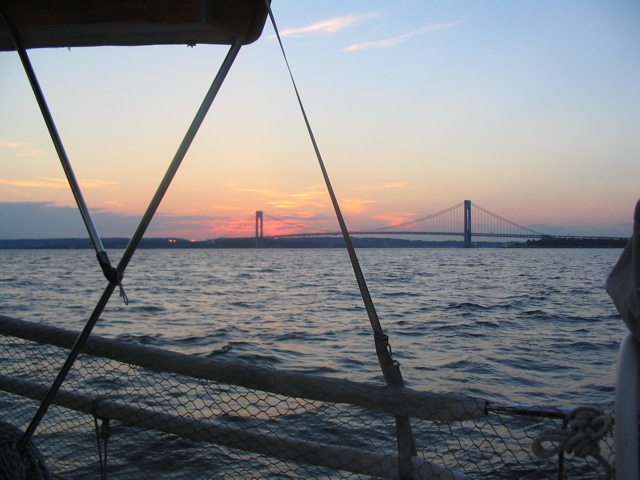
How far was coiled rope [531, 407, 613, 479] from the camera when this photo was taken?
0.94m

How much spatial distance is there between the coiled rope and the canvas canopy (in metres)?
1.23

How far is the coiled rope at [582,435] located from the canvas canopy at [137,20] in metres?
1.23

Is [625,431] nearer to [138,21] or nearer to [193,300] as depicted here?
[138,21]

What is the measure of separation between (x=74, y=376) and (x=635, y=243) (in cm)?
591

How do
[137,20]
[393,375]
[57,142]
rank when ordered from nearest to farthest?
[393,375] < [137,20] < [57,142]

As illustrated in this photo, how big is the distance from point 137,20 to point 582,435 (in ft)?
4.82

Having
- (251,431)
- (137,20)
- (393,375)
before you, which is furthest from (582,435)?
(137,20)

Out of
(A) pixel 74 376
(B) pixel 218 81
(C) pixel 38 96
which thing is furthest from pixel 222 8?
(A) pixel 74 376

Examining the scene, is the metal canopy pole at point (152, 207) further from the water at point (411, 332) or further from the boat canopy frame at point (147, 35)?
the water at point (411, 332)

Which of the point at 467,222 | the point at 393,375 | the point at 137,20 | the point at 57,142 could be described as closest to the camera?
the point at 393,375

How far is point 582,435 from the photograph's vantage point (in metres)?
0.96

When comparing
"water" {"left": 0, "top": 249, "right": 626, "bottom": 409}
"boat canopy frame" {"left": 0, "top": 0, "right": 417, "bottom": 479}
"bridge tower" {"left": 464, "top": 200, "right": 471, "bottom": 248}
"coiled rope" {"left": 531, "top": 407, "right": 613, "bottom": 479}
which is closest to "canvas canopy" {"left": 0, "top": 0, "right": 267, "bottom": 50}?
"boat canopy frame" {"left": 0, "top": 0, "right": 417, "bottom": 479}

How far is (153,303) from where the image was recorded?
16.0 m

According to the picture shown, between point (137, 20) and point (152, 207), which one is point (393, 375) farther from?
point (137, 20)
